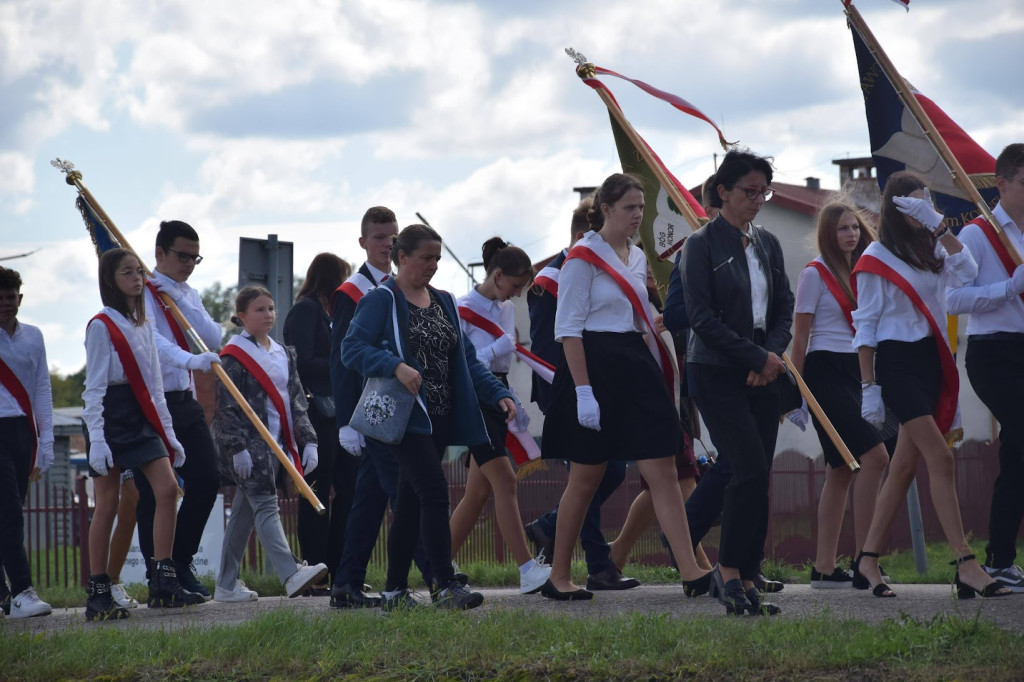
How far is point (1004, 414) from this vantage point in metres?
6.66

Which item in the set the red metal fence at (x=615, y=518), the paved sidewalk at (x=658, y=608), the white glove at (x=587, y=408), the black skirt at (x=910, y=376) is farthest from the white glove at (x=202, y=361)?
the red metal fence at (x=615, y=518)

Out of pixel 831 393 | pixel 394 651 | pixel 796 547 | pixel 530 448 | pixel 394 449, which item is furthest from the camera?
pixel 796 547

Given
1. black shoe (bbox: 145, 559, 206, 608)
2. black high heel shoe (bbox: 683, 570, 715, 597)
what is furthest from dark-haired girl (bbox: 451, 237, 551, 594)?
black shoe (bbox: 145, 559, 206, 608)

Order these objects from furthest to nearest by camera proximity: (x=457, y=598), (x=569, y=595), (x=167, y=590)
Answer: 1. (x=167, y=590)
2. (x=569, y=595)
3. (x=457, y=598)

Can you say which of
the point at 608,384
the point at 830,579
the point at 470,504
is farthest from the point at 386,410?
the point at 830,579

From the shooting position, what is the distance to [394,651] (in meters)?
5.43

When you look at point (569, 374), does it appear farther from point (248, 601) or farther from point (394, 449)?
point (248, 601)

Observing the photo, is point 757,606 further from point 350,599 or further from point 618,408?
point 350,599

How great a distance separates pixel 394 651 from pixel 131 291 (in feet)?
10.9

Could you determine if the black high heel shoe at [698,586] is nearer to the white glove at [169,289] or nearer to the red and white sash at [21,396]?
the white glove at [169,289]

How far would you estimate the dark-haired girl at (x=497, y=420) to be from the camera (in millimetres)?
7559

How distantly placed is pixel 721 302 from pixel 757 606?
1342 millimetres

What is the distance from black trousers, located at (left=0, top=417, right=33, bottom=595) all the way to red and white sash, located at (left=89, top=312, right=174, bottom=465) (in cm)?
83

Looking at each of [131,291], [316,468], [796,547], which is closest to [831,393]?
[316,468]
